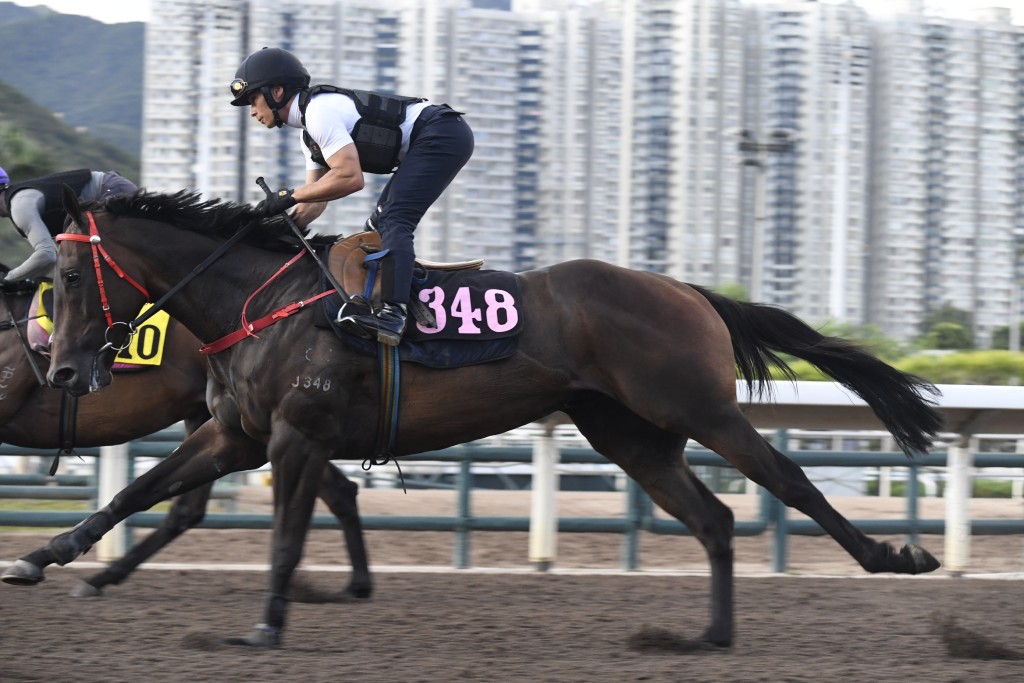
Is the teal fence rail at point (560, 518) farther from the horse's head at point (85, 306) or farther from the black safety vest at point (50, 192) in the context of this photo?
the horse's head at point (85, 306)

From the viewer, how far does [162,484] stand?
5.72 m

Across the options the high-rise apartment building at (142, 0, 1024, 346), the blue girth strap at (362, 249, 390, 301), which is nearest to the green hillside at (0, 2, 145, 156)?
the high-rise apartment building at (142, 0, 1024, 346)

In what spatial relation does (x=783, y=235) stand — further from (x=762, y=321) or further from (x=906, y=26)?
(x=762, y=321)

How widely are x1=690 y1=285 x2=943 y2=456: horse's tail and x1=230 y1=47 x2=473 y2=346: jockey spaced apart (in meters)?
1.34

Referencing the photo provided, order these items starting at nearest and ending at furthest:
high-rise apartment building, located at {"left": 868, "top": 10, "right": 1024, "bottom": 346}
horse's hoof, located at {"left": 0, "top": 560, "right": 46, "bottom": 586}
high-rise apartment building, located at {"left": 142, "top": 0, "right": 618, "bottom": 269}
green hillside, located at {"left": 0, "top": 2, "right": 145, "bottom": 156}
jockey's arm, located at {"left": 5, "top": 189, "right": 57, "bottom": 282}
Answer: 1. horse's hoof, located at {"left": 0, "top": 560, "right": 46, "bottom": 586}
2. jockey's arm, located at {"left": 5, "top": 189, "right": 57, "bottom": 282}
3. high-rise apartment building, located at {"left": 142, "top": 0, "right": 618, "bottom": 269}
4. high-rise apartment building, located at {"left": 868, "top": 10, "right": 1024, "bottom": 346}
5. green hillside, located at {"left": 0, "top": 2, "right": 145, "bottom": 156}

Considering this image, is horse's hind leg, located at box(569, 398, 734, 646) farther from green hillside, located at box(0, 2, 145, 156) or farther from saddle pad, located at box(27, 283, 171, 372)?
green hillside, located at box(0, 2, 145, 156)

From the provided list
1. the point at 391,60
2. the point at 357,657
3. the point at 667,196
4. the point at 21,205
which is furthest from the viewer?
the point at 391,60

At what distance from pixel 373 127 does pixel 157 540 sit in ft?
8.12

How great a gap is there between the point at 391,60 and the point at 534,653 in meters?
56.5

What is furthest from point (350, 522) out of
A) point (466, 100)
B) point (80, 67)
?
point (80, 67)

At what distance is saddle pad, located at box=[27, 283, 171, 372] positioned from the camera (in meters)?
6.04

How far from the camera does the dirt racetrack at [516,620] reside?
183 inches

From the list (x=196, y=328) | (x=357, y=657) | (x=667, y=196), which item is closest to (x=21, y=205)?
(x=196, y=328)

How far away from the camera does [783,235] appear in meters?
54.3
